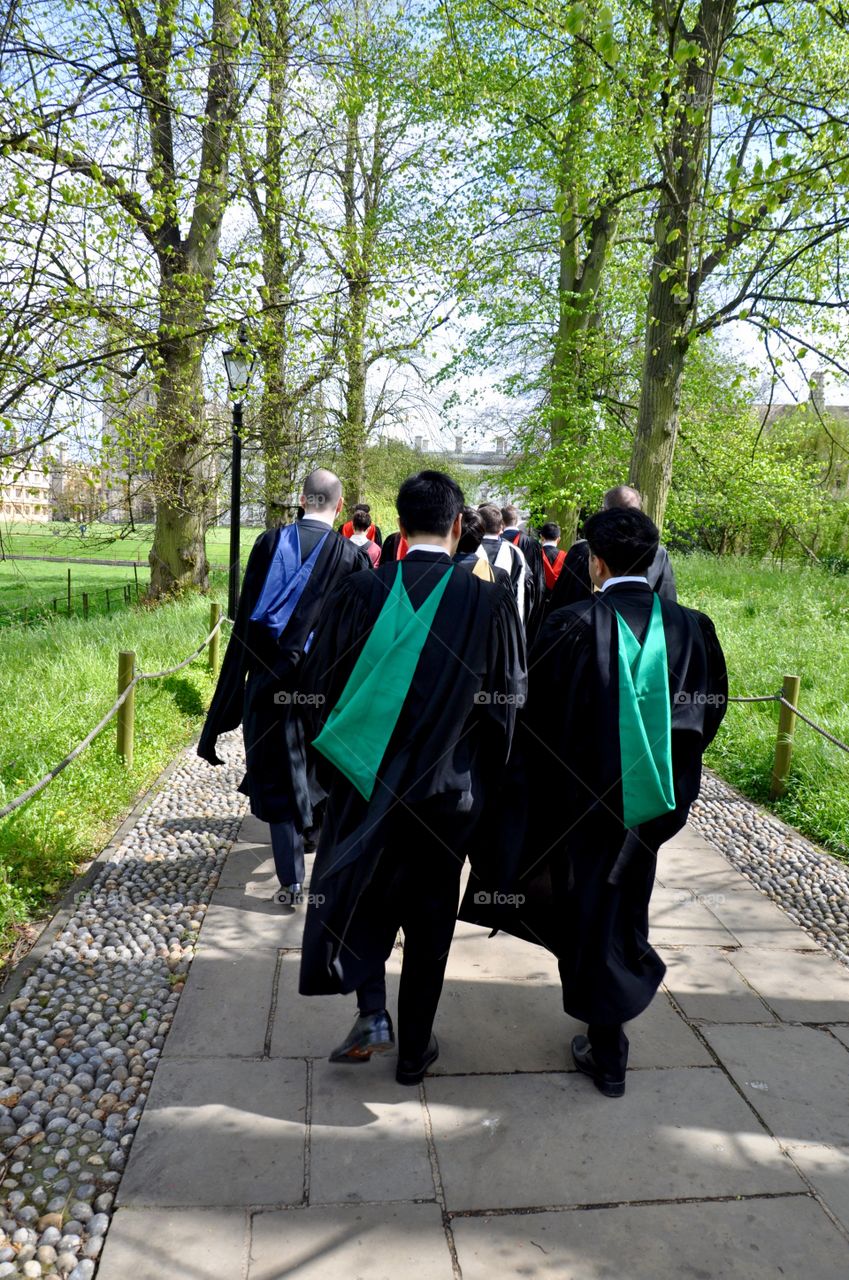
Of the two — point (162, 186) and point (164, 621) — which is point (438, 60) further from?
point (164, 621)

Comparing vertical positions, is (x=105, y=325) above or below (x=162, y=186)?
below

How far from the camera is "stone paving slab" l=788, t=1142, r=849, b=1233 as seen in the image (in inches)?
95.6

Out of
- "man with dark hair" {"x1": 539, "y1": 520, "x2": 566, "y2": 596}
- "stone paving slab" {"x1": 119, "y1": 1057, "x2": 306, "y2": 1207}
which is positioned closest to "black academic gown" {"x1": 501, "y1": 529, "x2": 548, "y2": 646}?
"man with dark hair" {"x1": 539, "y1": 520, "x2": 566, "y2": 596}

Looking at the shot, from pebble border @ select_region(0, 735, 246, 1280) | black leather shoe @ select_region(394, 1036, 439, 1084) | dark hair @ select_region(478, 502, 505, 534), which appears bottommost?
pebble border @ select_region(0, 735, 246, 1280)

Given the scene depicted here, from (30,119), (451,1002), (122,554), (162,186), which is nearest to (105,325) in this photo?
(162,186)

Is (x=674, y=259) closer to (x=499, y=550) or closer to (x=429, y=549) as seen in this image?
(x=499, y=550)

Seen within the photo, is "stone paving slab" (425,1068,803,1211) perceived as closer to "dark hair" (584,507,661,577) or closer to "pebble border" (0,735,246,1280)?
"pebble border" (0,735,246,1280)

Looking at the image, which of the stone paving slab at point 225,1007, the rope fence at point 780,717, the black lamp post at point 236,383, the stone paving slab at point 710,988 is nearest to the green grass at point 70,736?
the rope fence at point 780,717

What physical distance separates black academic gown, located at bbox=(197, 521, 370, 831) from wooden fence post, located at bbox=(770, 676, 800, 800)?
385 centimetres

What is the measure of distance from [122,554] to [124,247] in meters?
38.9

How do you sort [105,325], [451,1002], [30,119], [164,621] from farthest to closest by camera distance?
[164,621]
[105,325]
[30,119]
[451,1002]

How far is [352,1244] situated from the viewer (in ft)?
7.29

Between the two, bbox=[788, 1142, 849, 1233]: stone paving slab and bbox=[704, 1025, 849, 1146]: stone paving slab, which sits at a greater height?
bbox=[788, 1142, 849, 1233]: stone paving slab

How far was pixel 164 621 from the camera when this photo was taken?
11250mm
